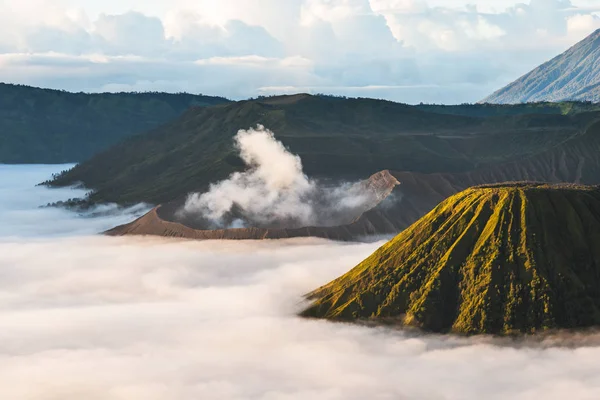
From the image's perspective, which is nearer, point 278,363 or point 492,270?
point 278,363

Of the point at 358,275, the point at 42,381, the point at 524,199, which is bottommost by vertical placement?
the point at 42,381

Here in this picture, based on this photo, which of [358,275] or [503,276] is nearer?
[503,276]

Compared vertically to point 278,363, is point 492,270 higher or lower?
higher

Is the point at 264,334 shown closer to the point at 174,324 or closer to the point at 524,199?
the point at 174,324

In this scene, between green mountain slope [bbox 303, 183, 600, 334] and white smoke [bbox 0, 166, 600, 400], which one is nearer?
white smoke [bbox 0, 166, 600, 400]

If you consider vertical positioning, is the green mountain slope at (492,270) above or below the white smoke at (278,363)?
above

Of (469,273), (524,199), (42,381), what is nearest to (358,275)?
(469,273)

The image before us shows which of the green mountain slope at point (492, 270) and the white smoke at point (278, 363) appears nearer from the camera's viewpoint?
the white smoke at point (278, 363)

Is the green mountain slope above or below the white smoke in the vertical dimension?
above
